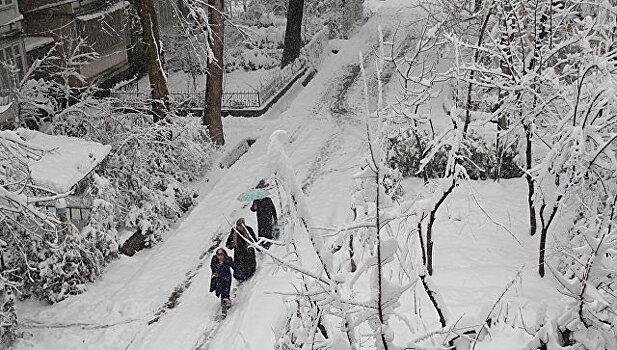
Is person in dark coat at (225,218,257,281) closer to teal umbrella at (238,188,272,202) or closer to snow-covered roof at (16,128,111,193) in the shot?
teal umbrella at (238,188,272,202)

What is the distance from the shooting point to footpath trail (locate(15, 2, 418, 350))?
1048cm

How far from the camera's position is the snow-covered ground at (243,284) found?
33.6 feet

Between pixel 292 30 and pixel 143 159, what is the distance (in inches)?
557

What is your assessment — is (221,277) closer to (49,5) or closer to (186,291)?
(186,291)

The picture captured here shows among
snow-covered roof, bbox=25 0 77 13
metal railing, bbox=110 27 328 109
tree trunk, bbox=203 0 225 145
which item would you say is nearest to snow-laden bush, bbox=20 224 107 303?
tree trunk, bbox=203 0 225 145

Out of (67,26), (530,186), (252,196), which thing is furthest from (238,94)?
(530,186)

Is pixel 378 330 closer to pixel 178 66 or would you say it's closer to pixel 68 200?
pixel 68 200

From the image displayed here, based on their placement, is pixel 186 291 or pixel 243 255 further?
pixel 186 291

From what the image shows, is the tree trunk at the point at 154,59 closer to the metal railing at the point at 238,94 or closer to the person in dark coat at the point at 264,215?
the metal railing at the point at 238,94

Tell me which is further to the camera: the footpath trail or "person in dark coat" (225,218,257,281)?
"person in dark coat" (225,218,257,281)

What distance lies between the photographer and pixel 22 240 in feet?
37.8

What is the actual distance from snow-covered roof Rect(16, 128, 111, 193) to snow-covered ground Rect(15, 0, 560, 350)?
2080mm

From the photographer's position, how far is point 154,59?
16.7 meters

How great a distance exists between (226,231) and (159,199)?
173 centimetres
